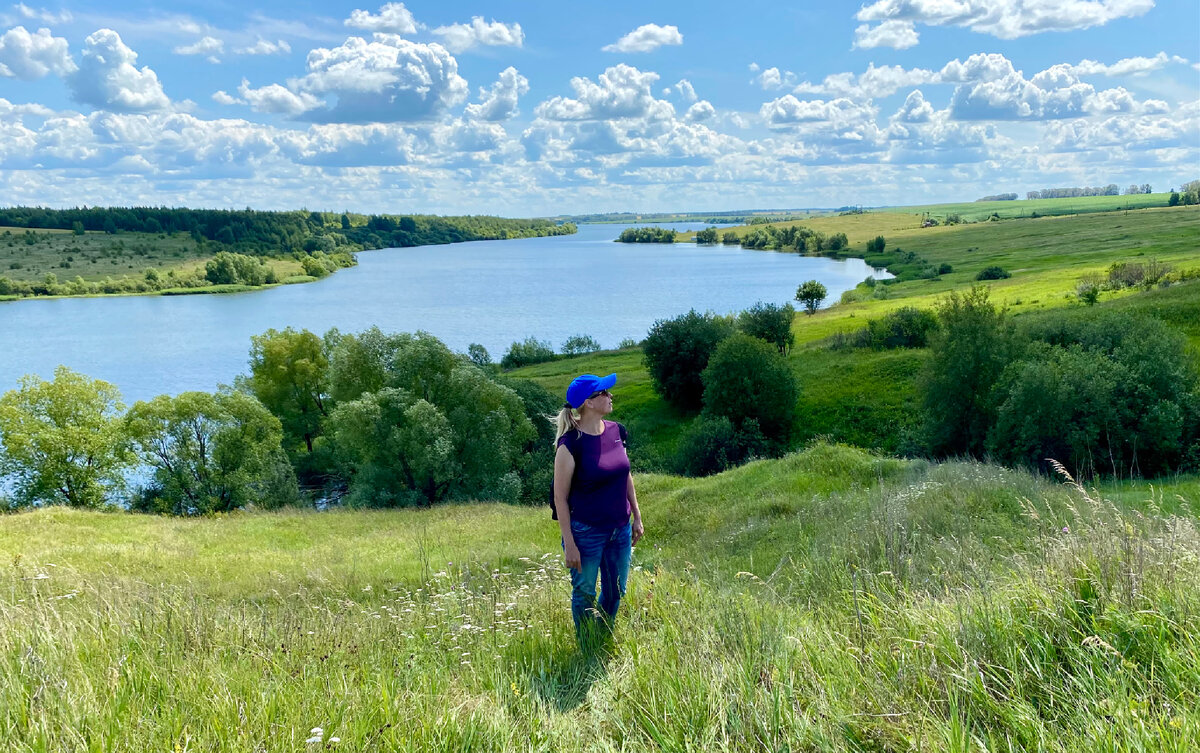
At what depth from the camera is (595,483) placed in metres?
4.75

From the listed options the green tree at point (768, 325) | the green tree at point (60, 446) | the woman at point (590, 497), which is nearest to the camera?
the woman at point (590, 497)

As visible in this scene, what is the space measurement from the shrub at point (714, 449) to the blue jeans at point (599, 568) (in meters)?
30.2

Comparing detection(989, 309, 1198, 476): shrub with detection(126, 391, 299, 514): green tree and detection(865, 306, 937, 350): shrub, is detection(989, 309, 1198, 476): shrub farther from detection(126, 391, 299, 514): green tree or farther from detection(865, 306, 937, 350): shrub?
detection(126, 391, 299, 514): green tree

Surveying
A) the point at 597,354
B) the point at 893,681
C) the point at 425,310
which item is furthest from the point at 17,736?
the point at 425,310

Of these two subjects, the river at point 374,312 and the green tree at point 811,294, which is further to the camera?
the green tree at point 811,294

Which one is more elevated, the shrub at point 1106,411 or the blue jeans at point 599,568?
the blue jeans at point 599,568

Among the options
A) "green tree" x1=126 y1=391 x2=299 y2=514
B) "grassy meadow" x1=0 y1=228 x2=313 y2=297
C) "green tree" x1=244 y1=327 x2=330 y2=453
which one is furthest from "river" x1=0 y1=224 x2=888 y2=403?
"green tree" x1=126 y1=391 x2=299 y2=514

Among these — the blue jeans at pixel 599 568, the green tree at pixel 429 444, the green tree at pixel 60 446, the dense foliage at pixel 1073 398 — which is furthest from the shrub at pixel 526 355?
the blue jeans at pixel 599 568

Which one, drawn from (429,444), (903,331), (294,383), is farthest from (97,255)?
(903,331)

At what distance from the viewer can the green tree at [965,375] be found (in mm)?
26703

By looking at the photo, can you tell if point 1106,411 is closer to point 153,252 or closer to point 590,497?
point 590,497

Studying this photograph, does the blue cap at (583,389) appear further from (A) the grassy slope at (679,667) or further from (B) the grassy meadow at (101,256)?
(B) the grassy meadow at (101,256)

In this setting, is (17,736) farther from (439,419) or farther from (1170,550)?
(439,419)

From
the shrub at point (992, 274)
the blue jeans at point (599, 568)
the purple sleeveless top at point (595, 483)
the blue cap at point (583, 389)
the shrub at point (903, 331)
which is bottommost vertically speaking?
the shrub at point (903, 331)
